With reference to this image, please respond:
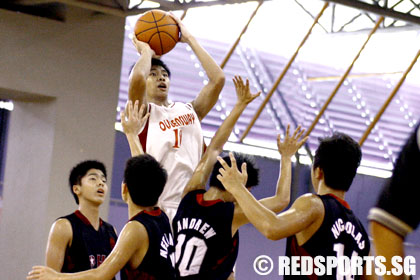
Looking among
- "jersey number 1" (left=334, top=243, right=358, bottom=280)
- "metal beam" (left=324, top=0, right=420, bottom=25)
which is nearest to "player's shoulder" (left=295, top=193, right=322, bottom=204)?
"jersey number 1" (left=334, top=243, right=358, bottom=280)

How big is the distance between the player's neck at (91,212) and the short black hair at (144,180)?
49.2 inches

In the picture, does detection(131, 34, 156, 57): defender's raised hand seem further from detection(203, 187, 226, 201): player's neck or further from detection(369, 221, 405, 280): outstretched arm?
detection(369, 221, 405, 280): outstretched arm

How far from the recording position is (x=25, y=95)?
934 cm

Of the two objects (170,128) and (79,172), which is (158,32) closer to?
(170,128)

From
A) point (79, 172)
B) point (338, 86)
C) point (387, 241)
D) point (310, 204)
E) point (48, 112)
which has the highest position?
point (338, 86)

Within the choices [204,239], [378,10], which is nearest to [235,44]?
[378,10]

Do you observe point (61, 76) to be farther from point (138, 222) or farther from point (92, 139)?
point (138, 222)

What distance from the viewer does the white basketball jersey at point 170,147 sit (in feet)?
16.1

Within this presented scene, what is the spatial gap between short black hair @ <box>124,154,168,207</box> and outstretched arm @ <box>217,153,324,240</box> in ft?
1.97

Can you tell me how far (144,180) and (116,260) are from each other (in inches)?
18.0

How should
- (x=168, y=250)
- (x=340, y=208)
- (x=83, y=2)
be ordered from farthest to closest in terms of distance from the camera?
(x=83, y=2) → (x=168, y=250) → (x=340, y=208)

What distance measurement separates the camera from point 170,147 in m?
4.92

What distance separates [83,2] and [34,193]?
2.24 meters

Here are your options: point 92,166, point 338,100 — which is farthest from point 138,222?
point 338,100
